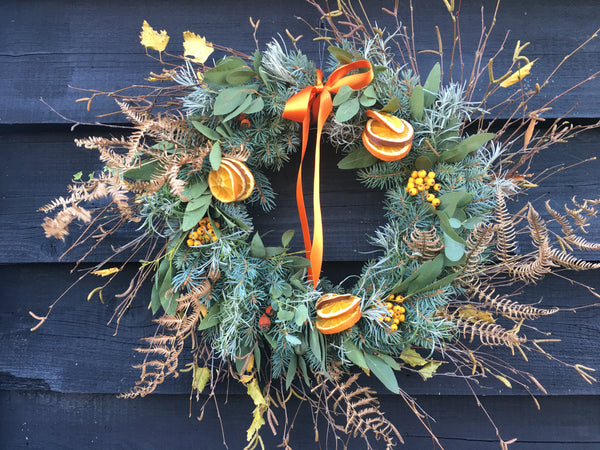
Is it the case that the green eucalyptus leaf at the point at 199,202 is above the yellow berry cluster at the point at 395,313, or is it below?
above

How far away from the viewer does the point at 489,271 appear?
0.82 metres

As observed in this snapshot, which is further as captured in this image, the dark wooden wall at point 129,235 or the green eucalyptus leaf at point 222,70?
the dark wooden wall at point 129,235

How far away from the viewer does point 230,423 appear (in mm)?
1005

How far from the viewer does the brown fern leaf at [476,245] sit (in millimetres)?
697

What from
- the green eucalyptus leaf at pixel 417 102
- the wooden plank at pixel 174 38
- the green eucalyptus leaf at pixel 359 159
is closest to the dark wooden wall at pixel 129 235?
the wooden plank at pixel 174 38

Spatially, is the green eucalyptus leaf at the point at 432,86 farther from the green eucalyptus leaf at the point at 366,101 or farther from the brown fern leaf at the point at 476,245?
the brown fern leaf at the point at 476,245

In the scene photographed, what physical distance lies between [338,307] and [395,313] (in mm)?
115

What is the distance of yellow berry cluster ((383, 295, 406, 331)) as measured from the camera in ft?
2.45

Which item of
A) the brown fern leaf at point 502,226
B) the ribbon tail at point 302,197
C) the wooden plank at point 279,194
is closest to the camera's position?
the brown fern leaf at point 502,226

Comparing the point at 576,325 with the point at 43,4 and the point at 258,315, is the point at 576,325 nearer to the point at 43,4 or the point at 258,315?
the point at 258,315

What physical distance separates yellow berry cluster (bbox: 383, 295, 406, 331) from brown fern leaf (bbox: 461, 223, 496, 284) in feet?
0.43

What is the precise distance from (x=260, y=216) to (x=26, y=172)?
584 mm

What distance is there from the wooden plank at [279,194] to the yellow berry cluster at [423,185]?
0.47 feet

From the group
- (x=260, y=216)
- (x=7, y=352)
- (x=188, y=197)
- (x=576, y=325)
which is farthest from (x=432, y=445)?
(x=7, y=352)
